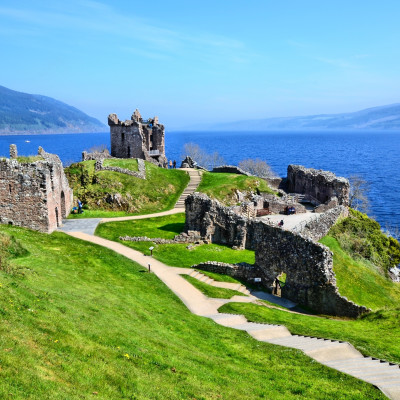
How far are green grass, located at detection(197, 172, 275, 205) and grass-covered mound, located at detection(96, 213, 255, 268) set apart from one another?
10774 millimetres

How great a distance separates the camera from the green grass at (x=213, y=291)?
28.0 metres

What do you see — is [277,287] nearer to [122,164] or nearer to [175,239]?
[175,239]

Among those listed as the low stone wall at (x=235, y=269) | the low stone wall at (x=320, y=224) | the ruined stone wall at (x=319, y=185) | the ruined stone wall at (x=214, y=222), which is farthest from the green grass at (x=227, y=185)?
the low stone wall at (x=235, y=269)

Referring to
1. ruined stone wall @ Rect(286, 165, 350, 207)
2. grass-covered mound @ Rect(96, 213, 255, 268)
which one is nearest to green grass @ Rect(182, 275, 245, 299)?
grass-covered mound @ Rect(96, 213, 255, 268)

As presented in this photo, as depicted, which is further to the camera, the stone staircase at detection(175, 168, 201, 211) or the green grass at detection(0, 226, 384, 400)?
the stone staircase at detection(175, 168, 201, 211)

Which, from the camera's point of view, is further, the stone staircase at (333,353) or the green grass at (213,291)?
the green grass at (213,291)

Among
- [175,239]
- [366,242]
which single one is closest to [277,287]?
[175,239]

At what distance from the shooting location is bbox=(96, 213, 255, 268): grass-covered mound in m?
34.6

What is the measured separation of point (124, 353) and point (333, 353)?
1035 centimetres

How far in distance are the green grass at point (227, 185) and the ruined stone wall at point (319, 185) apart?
26.3 ft

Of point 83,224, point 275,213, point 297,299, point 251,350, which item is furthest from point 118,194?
point 251,350

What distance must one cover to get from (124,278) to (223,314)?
7.62 metres

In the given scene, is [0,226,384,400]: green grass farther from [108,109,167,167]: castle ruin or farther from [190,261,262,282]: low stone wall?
[108,109,167,167]: castle ruin

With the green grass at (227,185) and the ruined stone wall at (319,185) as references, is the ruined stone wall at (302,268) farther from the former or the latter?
the ruined stone wall at (319,185)
